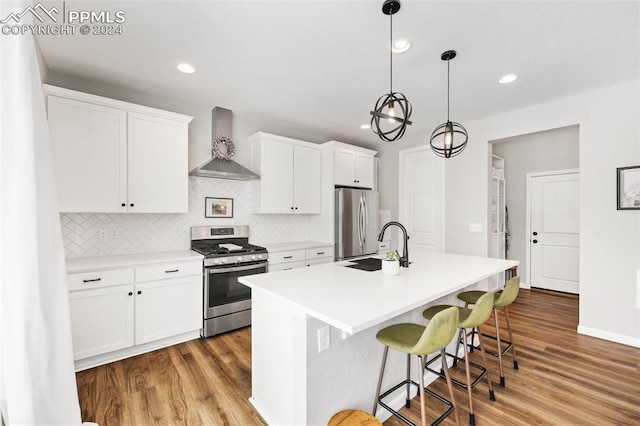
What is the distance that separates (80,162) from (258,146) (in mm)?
1897

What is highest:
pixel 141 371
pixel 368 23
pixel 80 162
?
pixel 368 23

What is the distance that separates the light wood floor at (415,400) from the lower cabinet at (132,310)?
5.4 inches

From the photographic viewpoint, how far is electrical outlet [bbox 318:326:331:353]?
1559 millimetres

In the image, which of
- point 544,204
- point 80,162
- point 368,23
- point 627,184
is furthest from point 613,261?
point 80,162

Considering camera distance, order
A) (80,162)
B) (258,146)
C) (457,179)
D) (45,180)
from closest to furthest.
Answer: (45,180)
(80,162)
(258,146)
(457,179)

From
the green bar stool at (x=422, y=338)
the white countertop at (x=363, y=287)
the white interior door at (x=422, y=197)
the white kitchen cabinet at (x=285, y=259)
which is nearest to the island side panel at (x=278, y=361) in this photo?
the white countertop at (x=363, y=287)

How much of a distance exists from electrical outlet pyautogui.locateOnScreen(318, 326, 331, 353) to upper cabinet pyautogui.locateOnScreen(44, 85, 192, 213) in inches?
88.8

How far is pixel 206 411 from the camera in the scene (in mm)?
1928

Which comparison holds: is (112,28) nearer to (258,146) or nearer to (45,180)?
(45,180)

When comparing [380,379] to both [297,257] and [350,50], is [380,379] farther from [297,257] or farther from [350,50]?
[350,50]

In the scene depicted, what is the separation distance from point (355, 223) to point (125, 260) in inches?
116

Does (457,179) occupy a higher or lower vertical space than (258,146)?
lower

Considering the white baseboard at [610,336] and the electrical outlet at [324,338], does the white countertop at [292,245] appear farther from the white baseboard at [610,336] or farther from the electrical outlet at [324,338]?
the white baseboard at [610,336]

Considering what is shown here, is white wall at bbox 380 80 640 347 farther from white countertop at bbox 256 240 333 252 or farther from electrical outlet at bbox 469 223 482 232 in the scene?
white countertop at bbox 256 240 333 252
